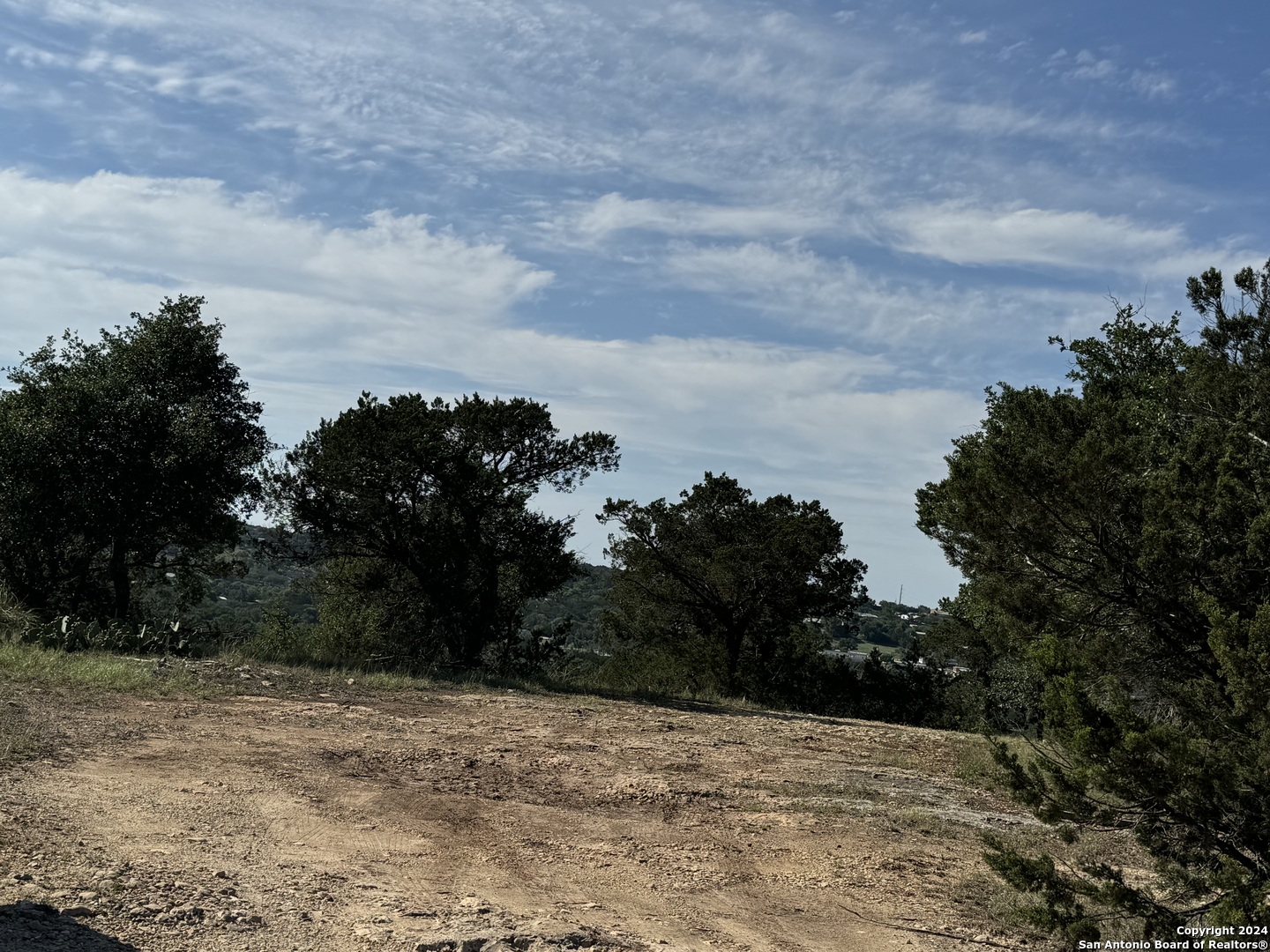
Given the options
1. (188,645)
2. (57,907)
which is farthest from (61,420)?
(57,907)

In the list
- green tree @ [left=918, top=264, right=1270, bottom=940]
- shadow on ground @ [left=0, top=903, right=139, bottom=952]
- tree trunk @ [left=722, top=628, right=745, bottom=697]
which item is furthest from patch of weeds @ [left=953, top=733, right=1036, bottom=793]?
tree trunk @ [left=722, top=628, right=745, bottom=697]

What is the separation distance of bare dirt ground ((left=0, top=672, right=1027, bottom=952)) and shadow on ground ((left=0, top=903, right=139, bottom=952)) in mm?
14

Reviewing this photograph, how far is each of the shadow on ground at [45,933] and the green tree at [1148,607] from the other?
405cm

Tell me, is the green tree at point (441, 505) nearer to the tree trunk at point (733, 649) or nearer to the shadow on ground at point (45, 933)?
the tree trunk at point (733, 649)

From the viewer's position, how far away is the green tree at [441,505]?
2003 cm

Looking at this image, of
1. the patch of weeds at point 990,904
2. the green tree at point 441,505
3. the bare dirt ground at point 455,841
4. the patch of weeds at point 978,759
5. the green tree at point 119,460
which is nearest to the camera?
the bare dirt ground at point 455,841

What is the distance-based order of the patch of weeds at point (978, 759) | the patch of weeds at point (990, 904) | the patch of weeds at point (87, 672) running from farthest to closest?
1. the patch of weeds at point (87, 672)
2. the patch of weeds at point (978, 759)
3. the patch of weeds at point (990, 904)

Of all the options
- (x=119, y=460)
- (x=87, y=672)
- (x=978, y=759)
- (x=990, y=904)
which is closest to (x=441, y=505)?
(x=119, y=460)

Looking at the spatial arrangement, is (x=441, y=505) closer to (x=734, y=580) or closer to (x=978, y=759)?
(x=734, y=580)

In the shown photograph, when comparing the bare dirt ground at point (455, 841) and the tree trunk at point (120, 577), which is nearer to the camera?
the bare dirt ground at point (455, 841)

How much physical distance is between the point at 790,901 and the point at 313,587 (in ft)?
63.8

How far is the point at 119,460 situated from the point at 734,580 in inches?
559

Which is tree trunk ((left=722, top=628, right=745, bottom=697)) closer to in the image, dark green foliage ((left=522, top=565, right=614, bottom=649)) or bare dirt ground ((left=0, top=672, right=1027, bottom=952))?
dark green foliage ((left=522, top=565, right=614, bottom=649))

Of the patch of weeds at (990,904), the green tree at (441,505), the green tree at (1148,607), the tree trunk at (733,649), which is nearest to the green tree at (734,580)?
the tree trunk at (733,649)
